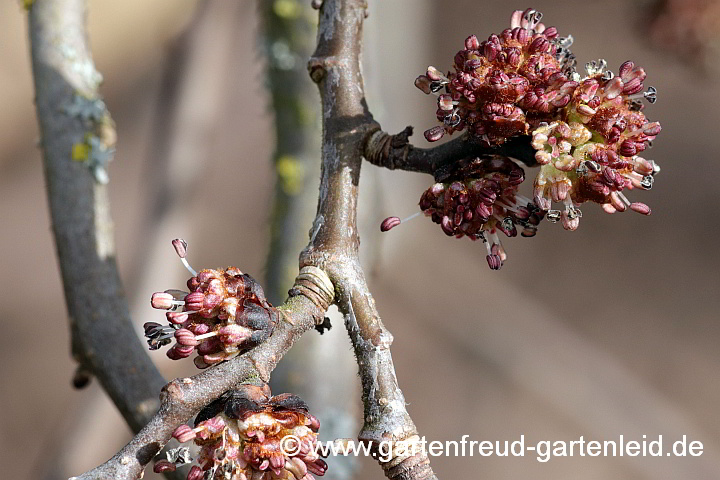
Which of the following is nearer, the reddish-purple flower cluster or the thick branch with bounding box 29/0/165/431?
the reddish-purple flower cluster

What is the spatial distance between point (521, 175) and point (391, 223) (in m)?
0.14

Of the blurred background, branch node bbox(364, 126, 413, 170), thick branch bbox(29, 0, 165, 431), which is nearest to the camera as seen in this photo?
branch node bbox(364, 126, 413, 170)

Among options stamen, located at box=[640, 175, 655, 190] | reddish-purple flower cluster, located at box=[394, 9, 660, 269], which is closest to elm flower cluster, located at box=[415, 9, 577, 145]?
reddish-purple flower cluster, located at box=[394, 9, 660, 269]

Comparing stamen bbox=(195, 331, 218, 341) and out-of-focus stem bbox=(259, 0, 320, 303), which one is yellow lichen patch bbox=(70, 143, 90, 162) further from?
stamen bbox=(195, 331, 218, 341)

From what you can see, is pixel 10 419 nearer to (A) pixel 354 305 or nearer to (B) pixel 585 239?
(B) pixel 585 239

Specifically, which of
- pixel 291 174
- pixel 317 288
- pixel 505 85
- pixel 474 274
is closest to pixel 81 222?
pixel 291 174

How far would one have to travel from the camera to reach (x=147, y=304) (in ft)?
6.03

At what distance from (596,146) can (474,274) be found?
3.61 meters

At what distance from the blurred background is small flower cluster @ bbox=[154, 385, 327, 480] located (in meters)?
1.80

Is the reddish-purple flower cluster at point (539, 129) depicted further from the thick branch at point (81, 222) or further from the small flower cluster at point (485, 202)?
the thick branch at point (81, 222)

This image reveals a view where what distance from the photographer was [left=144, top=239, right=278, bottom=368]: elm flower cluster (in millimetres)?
666

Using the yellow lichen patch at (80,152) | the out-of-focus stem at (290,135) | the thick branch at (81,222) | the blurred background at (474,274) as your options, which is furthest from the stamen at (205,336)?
the blurred background at (474,274)

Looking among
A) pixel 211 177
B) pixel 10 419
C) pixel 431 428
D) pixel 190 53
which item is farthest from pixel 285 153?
pixel 10 419

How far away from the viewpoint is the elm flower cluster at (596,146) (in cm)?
71
